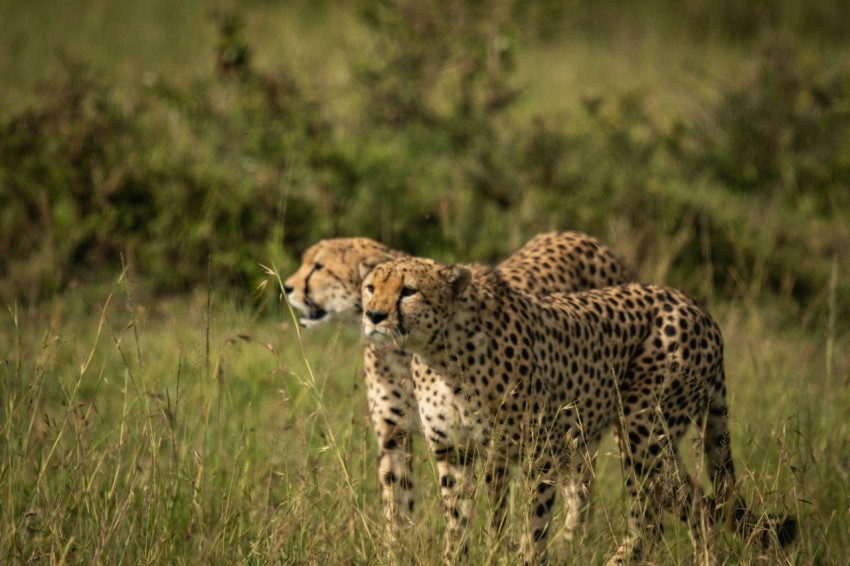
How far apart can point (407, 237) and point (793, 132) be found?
3.29 metres

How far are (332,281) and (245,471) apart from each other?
3.62ft

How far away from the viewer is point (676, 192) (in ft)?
24.7

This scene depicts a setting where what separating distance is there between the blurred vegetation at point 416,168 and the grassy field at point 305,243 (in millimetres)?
21

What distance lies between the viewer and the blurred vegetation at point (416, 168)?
6.52m

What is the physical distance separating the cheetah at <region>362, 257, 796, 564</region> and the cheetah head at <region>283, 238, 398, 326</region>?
51 cm

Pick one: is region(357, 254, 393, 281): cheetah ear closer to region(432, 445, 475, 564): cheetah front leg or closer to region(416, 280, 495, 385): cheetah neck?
region(416, 280, 495, 385): cheetah neck

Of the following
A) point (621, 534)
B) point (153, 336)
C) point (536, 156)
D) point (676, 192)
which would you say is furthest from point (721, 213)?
point (621, 534)

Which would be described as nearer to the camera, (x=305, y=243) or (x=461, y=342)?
(x=461, y=342)

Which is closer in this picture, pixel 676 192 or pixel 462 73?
pixel 676 192

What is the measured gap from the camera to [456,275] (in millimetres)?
3633

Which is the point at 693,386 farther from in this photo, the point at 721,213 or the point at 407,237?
the point at 721,213

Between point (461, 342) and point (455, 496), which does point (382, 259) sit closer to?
point (461, 342)

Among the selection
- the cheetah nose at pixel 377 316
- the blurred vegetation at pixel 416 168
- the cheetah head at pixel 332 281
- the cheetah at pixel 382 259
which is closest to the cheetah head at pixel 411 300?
the cheetah nose at pixel 377 316

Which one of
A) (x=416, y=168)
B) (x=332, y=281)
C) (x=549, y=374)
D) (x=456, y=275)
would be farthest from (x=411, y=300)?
(x=416, y=168)
